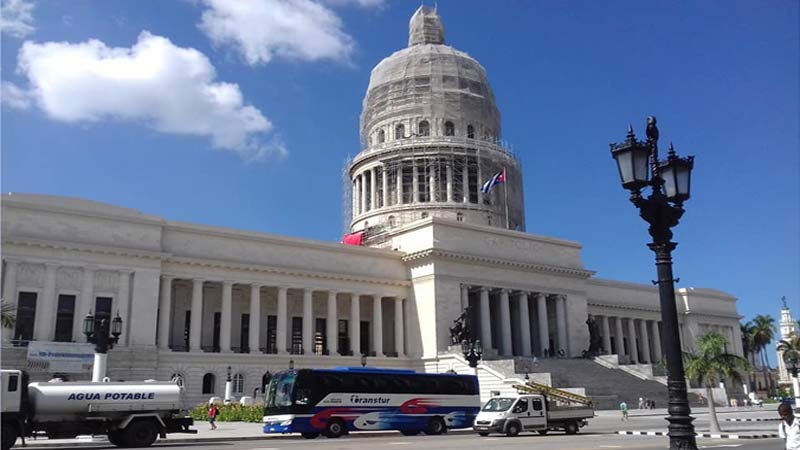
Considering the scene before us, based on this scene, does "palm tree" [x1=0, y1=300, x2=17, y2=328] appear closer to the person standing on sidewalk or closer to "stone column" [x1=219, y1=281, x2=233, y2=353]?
"stone column" [x1=219, y1=281, x2=233, y2=353]

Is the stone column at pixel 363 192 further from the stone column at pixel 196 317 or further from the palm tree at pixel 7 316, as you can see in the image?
the palm tree at pixel 7 316

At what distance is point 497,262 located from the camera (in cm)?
6519

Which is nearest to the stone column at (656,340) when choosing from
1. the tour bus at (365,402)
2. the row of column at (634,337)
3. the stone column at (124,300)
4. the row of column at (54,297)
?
the row of column at (634,337)

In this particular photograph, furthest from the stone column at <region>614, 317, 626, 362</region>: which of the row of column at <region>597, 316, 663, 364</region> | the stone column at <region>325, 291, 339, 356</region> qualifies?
the stone column at <region>325, 291, 339, 356</region>

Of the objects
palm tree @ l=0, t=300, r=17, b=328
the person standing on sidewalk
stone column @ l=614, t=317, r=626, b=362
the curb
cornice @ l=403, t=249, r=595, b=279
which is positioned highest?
cornice @ l=403, t=249, r=595, b=279

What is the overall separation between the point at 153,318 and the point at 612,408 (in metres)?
34.0

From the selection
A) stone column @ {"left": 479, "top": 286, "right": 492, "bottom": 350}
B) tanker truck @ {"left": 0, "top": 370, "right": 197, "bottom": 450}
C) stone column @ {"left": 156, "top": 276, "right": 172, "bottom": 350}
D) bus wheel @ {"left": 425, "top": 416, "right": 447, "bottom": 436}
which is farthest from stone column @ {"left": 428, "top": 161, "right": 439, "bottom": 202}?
tanker truck @ {"left": 0, "top": 370, "right": 197, "bottom": 450}

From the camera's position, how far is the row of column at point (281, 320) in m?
52.6

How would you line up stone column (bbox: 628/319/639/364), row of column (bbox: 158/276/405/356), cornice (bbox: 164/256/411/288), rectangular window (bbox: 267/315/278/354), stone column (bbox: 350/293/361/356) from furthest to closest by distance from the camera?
1. stone column (bbox: 628/319/639/364)
2. stone column (bbox: 350/293/361/356)
3. rectangular window (bbox: 267/315/278/354)
4. cornice (bbox: 164/256/411/288)
5. row of column (bbox: 158/276/405/356)

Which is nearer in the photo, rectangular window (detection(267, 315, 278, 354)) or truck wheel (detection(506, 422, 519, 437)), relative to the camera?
truck wheel (detection(506, 422, 519, 437))

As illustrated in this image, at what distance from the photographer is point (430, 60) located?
85.3 meters

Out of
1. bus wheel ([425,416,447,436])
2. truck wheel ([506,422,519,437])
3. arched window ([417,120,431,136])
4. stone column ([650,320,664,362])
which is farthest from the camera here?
stone column ([650,320,664,362])

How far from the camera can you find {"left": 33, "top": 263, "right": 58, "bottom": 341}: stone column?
151 ft

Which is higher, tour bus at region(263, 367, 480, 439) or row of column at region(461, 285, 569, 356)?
row of column at region(461, 285, 569, 356)
